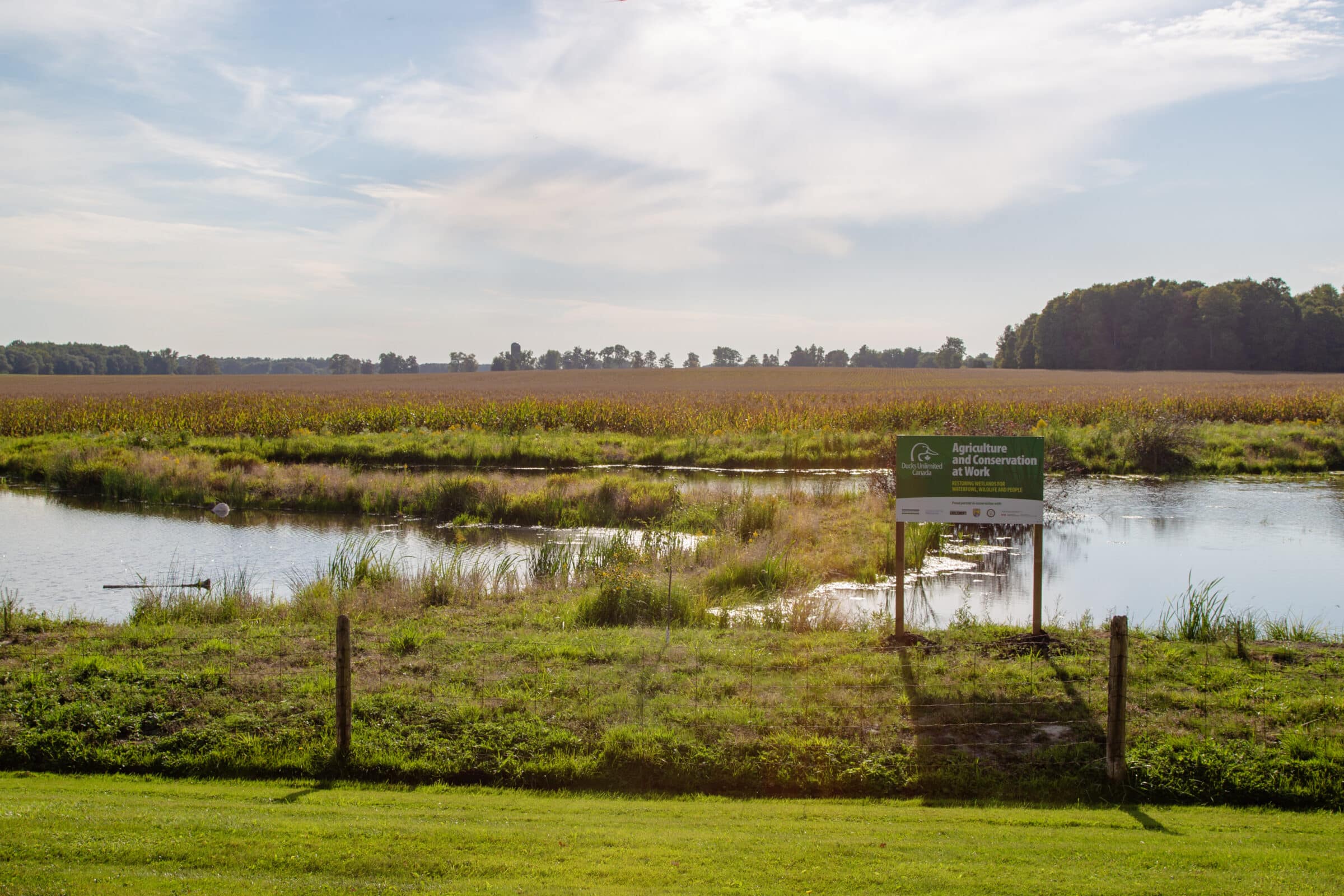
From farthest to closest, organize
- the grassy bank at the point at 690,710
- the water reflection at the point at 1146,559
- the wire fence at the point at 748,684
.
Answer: the water reflection at the point at 1146,559, the wire fence at the point at 748,684, the grassy bank at the point at 690,710

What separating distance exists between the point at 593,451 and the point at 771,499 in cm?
1297

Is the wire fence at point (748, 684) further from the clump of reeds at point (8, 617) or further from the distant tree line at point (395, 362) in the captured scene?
the distant tree line at point (395, 362)

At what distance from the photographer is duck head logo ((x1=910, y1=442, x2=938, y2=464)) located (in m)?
10.7

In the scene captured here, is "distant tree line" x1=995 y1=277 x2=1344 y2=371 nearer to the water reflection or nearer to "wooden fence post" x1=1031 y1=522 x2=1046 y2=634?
the water reflection

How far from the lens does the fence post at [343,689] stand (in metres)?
7.10

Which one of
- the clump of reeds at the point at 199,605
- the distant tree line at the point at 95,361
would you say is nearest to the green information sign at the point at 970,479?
the clump of reeds at the point at 199,605

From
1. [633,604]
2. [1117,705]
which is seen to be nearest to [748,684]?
[1117,705]

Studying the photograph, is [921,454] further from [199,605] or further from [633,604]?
[199,605]

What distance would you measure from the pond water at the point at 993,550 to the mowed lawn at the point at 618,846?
6783 mm

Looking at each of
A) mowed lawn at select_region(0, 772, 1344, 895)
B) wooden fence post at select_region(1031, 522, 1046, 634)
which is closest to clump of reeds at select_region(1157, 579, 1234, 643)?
wooden fence post at select_region(1031, 522, 1046, 634)

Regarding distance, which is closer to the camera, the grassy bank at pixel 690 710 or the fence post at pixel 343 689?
the fence post at pixel 343 689

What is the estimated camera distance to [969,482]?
34.8ft

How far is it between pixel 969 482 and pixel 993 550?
8920 mm

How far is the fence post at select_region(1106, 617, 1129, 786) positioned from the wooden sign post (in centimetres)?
352
